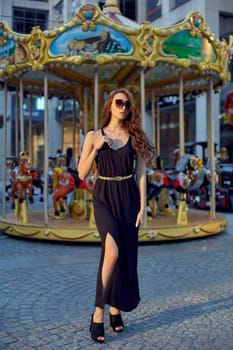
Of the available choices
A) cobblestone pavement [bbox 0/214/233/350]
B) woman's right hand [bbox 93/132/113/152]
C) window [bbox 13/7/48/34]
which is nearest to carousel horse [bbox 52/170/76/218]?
cobblestone pavement [bbox 0/214/233/350]

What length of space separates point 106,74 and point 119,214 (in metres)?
6.96

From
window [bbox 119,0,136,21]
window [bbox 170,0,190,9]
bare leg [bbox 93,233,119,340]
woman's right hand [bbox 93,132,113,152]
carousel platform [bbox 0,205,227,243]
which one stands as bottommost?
carousel platform [bbox 0,205,227,243]

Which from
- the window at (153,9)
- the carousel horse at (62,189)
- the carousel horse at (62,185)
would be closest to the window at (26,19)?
the window at (153,9)

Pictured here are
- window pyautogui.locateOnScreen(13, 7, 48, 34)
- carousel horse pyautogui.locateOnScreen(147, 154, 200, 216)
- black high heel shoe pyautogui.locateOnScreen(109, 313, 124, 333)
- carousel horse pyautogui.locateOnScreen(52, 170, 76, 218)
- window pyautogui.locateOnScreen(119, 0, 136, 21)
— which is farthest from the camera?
window pyautogui.locateOnScreen(13, 7, 48, 34)

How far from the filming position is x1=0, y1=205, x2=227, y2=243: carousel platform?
8117mm

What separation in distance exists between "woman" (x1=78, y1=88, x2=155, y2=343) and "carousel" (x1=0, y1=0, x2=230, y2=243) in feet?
13.5

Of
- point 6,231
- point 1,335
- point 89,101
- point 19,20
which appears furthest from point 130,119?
point 19,20

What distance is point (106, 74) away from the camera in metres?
10.2

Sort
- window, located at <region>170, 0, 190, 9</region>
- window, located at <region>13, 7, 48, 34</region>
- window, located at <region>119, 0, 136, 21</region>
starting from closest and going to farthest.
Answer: window, located at <region>170, 0, 190, 9</region>
window, located at <region>119, 0, 136, 21</region>
window, located at <region>13, 7, 48, 34</region>

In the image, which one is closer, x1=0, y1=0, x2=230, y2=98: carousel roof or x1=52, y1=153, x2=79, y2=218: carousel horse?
x1=0, y1=0, x2=230, y2=98: carousel roof

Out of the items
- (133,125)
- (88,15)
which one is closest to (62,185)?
(88,15)

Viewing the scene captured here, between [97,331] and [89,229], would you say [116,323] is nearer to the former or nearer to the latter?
[97,331]

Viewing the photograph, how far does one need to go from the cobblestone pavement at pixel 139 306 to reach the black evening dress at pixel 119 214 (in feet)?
1.19

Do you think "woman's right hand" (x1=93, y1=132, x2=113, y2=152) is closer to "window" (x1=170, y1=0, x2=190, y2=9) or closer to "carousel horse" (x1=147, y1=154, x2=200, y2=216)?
"carousel horse" (x1=147, y1=154, x2=200, y2=216)
